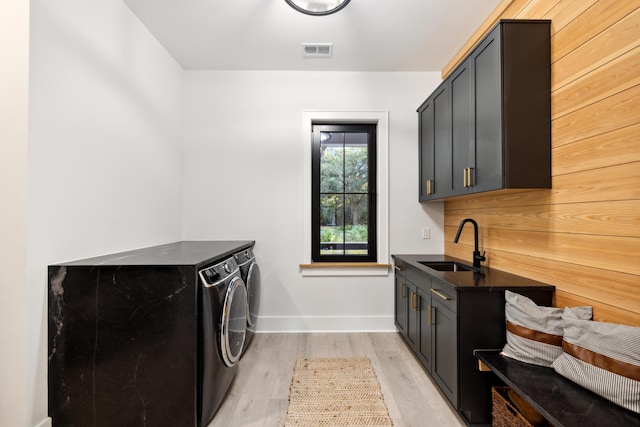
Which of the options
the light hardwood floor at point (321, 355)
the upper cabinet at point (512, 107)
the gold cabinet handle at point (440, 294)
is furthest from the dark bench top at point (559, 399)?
the upper cabinet at point (512, 107)

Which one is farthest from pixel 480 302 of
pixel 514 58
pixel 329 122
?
pixel 329 122

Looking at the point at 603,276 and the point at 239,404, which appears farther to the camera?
the point at 239,404

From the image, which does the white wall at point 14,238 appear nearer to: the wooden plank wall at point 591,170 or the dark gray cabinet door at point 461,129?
the dark gray cabinet door at point 461,129

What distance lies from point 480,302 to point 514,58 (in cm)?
142

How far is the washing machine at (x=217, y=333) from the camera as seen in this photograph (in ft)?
5.47

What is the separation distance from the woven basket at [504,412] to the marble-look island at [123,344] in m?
1.57

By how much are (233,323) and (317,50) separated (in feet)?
7.98

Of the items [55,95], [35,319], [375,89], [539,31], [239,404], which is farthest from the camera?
[375,89]

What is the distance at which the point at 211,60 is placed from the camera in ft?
10.0

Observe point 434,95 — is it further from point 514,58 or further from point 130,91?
point 130,91

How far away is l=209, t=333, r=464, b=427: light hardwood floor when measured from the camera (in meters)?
1.87

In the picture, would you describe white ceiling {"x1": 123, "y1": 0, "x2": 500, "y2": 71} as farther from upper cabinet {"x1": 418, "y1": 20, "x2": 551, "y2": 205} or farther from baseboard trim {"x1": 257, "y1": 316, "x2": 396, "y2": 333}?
baseboard trim {"x1": 257, "y1": 316, "x2": 396, "y2": 333}

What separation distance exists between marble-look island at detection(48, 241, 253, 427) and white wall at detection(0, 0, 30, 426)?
126 mm

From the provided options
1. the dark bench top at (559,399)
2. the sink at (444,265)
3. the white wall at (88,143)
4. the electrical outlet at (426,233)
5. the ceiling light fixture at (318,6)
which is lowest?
the dark bench top at (559,399)
